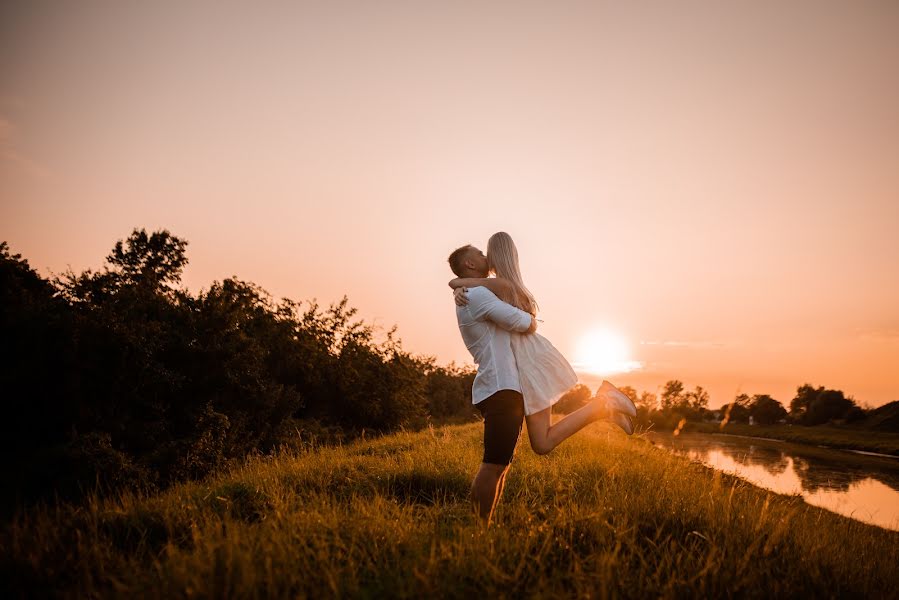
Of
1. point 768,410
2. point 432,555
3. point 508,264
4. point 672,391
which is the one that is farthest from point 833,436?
point 432,555

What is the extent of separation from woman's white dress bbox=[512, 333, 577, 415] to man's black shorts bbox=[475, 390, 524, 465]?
0.47 ft

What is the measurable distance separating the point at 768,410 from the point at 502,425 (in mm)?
75108

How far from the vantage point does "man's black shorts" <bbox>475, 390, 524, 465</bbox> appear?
3348 mm

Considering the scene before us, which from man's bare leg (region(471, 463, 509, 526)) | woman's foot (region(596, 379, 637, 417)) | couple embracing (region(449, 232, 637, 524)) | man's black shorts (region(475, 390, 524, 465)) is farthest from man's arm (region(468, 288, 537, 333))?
woman's foot (region(596, 379, 637, 417))

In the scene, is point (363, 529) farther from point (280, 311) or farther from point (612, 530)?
point (280, 311)

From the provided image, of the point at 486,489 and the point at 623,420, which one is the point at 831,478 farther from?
the point at 486,489

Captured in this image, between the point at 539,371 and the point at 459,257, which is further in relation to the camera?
the point at 459,257

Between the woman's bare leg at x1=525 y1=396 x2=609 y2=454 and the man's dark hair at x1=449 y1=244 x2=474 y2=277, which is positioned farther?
the man's dark hair at x1=449 y1=244 x2=474 y2=277

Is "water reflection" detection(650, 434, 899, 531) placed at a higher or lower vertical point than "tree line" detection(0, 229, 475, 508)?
lower

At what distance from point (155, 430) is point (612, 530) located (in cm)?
1404

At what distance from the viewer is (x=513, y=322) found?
3.47 meters

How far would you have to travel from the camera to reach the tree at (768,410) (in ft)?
204

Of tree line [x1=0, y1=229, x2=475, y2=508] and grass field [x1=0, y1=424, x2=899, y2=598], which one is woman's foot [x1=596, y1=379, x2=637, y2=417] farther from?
tree line [x1=0, y1=229, x2=475, y2=508]

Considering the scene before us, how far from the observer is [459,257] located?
422 cm
